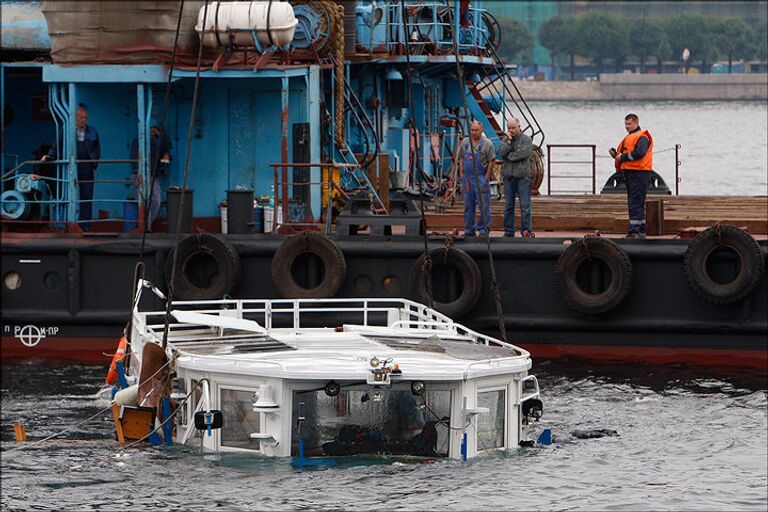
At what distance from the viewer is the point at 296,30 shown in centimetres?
2478

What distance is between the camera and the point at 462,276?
76.0 feet

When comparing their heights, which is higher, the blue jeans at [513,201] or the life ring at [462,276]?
the blue jeans at [513,201]

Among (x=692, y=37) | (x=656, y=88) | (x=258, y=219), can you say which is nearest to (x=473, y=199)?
(x=258, y=219)

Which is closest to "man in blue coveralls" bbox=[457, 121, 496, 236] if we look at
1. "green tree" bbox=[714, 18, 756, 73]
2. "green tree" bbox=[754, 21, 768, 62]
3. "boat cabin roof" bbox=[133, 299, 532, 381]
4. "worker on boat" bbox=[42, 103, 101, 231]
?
"boat cabin roof" bbox=[133, 299, 532, 381]

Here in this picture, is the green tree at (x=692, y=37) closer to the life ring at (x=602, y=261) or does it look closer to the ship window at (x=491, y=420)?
the life ring at (x=602, y=261)

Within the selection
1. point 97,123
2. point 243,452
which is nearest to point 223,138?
point 97,123

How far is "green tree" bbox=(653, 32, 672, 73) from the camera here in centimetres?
14025

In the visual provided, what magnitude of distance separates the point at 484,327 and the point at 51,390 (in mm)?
5569

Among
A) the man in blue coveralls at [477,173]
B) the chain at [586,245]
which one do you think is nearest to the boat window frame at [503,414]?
the man in blue coveralls at [477,173]

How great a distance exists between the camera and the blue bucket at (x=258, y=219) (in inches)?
956

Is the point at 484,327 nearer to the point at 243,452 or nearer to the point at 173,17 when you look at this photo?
the point at 173,17

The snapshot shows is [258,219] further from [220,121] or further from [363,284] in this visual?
[363,284]

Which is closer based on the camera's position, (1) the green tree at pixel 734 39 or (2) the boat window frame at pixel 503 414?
(2) the boat window frame at pixel 503 414

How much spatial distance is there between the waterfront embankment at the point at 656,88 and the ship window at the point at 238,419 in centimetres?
12180
